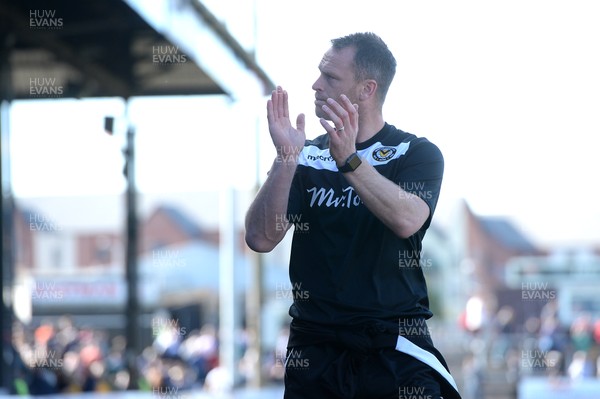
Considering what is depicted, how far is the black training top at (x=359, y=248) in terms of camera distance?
3574mm

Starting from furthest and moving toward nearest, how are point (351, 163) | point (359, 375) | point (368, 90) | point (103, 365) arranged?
point (103, 365) → point (368, 90) → point (359, 375) → point (351, 163)

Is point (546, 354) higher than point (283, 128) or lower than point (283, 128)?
lower

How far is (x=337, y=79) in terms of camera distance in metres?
3.73

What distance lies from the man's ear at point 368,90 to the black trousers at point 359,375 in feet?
2.78

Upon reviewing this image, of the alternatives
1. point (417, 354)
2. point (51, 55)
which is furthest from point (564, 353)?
point (417, 354)

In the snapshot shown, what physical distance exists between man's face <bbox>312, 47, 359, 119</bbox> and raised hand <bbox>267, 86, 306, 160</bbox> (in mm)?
111

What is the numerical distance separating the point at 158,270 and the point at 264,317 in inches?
1030

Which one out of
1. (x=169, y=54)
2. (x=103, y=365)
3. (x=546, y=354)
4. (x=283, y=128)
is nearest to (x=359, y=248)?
(x=283, y=128)

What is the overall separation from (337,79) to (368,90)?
0.12m

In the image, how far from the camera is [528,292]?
34.3 ft

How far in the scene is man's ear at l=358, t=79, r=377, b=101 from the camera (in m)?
3.76

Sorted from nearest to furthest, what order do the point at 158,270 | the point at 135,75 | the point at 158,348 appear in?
the point at 135,75 < the point at 158,348 < the point at 158,270

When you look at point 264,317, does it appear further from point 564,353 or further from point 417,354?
point 417,354

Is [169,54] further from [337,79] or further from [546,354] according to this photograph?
[546,354]
